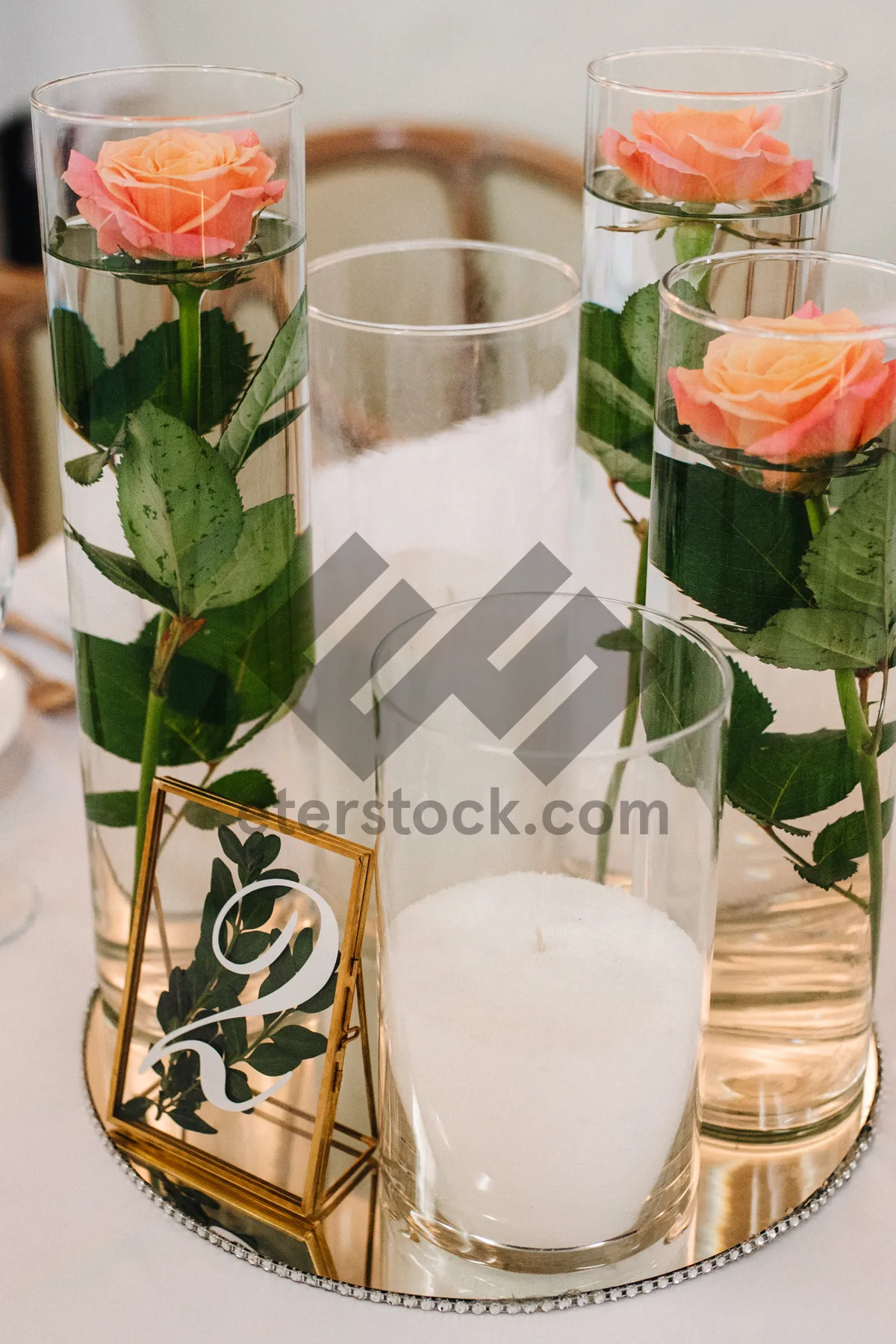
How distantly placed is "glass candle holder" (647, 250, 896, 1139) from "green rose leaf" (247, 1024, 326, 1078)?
0.37ft

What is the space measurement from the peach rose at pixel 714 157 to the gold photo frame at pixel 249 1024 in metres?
0.21

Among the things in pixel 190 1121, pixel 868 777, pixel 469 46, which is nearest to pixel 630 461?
pixel 868 777

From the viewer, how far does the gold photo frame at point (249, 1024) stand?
0.36 metres

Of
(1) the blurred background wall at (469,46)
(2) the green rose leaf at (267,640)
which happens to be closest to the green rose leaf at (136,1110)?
(2) the green rose leaf at (267,640)

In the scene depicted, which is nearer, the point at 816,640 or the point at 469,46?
the point at 816,640

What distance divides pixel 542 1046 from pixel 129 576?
17cm

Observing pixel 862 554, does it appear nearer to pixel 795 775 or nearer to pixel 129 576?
pixel 795 775

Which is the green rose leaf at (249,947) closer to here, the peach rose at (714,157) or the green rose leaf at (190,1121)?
the green rose leaf at (190,1121)

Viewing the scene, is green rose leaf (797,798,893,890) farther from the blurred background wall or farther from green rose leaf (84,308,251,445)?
the blurred background wall

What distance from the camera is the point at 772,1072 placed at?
397mm

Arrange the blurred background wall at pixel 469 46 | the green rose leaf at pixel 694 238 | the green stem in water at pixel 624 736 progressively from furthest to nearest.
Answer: the blurred background wall at pixel 469 46
the green rose leaf at pixel 694 238
the green stem in water at pixel 624 736

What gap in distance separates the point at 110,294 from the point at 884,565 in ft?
0.68

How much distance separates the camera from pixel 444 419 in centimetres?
42

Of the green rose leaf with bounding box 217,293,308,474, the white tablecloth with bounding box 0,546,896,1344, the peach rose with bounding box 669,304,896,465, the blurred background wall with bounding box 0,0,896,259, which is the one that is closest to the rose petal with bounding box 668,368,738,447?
the peach rose with bounding box 669,304,896,465
